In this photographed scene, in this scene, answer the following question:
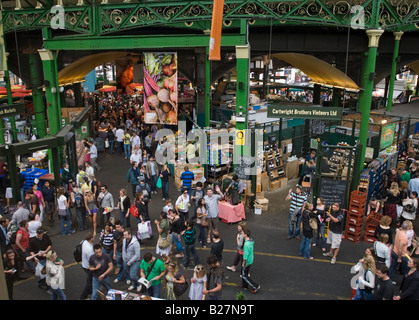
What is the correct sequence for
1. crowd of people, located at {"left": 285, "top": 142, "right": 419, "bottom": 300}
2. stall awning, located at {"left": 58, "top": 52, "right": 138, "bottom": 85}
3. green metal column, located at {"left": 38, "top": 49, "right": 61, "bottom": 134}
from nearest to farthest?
crowd of people, located at {"left": 285, "top": 142, "right": 419, "bottom": 300} < green metal column, located at {"left": 38, "top": 49, "right": 61, "bottom": 134} < stall awning, located at {"left": 58, "top": 52, "right": 138, "bottom": 85}

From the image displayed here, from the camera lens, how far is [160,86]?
17.0 meters

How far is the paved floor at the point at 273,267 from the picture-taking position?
8.87 meters

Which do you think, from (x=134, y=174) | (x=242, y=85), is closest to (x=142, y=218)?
(x=134, y=174)

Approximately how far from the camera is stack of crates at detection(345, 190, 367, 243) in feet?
37.3

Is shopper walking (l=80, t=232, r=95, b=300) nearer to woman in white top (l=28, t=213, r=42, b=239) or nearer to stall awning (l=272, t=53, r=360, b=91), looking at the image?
woman in white top (l=28, t=213, r=42, b=239)

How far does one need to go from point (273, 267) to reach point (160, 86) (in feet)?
32.1

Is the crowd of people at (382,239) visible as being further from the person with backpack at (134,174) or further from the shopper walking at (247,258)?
the person with backpack at (134,174)

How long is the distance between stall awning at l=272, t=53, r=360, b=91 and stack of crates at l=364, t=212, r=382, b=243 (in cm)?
1071

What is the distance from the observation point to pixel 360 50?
795 inches

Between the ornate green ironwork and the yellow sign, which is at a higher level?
the ornate green ironwork

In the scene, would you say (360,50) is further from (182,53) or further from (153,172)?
(153,172)

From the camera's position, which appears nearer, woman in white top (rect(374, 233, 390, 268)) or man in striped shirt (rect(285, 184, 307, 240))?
woman in white top (rect(374, 233, 390, 268))

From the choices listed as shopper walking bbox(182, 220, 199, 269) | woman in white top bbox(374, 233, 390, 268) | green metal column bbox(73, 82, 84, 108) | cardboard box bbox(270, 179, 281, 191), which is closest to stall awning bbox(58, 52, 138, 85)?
green metal column bbox(73, 82, 84, 108)
